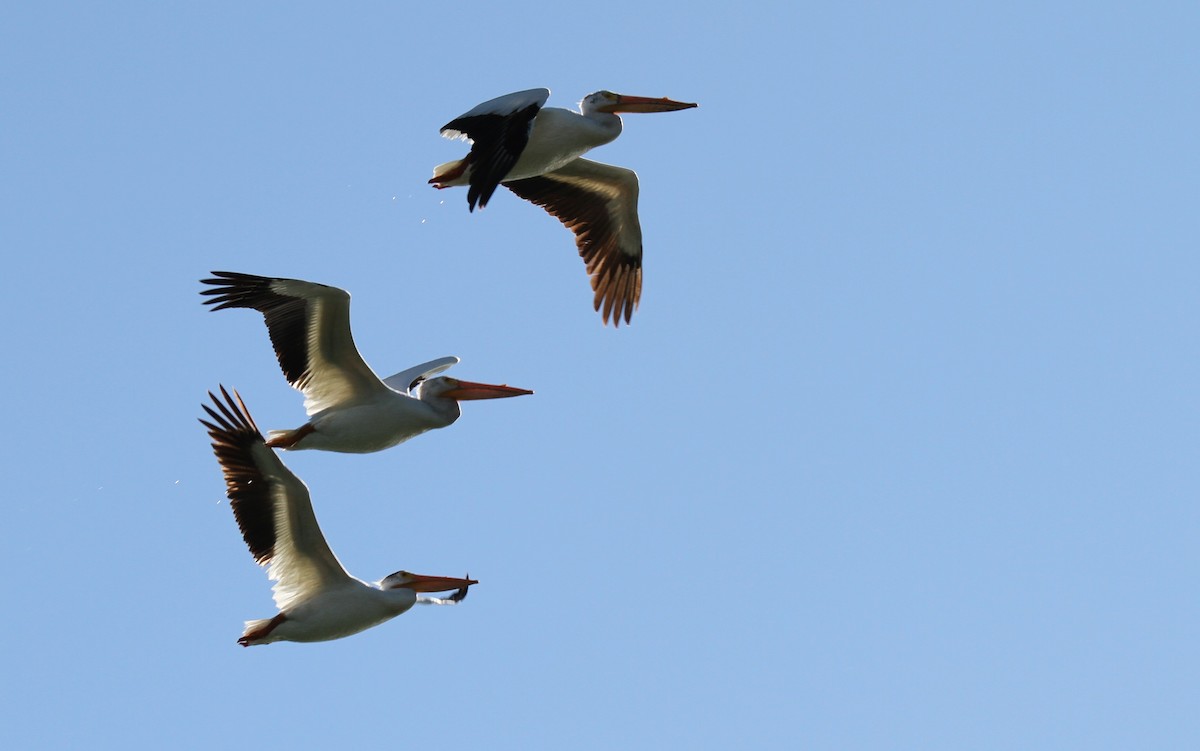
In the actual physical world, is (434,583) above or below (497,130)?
below

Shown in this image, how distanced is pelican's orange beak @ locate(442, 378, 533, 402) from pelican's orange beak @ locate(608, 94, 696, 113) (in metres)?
2.45

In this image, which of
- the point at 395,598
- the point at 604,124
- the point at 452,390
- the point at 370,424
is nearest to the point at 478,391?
the point at 452,390

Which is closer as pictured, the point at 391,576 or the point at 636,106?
the point at 391,576

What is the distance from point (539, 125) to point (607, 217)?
7.94 feet

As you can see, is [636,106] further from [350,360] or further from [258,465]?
[258,465]

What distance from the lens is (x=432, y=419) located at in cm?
1262

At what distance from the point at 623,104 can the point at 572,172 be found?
4.62 ft

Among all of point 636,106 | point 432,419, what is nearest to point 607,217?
point 636,106

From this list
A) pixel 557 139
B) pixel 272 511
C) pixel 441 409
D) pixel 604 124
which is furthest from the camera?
pixel 604 124

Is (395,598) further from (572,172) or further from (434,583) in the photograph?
(572,172)

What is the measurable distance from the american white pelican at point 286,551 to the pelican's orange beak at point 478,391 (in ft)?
5.31

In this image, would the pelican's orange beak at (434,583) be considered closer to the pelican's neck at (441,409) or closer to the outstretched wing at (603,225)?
the pelican's neck at (441,409)

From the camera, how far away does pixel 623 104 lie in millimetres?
13555

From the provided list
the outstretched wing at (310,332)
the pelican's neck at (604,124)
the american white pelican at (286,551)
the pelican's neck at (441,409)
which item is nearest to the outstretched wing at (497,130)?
the pelican's neck at (604,124)
